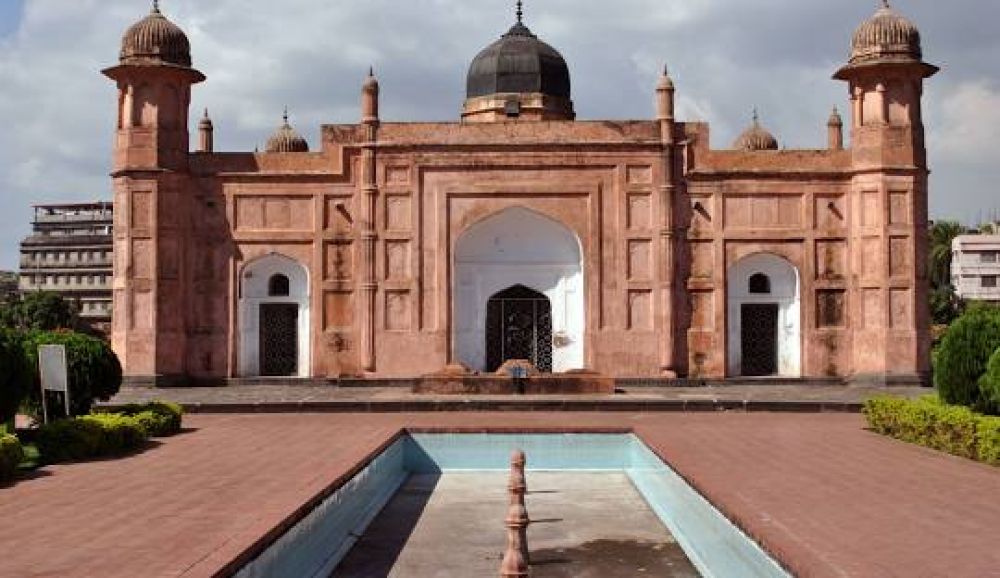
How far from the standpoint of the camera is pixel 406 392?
66.0ft

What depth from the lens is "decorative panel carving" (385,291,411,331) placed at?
74.9 ft

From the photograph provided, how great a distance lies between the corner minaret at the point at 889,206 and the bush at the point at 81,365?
49.0ft

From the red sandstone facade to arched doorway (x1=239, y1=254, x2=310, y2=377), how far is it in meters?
0.08

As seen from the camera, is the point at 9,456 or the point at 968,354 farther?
the point at 968,354

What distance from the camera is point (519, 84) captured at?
26.7 m

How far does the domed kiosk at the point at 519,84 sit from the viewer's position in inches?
1039

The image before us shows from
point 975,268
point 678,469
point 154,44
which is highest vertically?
point 154,44

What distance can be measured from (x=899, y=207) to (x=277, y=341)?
510 inches

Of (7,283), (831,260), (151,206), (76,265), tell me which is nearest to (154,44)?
(151,206)

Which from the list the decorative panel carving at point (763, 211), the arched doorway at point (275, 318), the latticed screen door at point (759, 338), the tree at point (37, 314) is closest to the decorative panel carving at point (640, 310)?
the latticed screen door at point (759, 338)

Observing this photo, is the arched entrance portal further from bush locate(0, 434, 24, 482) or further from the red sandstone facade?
bush locate(0, 434, 24, 482)

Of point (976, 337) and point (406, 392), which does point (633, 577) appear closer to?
point (976, 337)

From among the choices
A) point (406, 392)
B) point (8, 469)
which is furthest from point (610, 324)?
point (8, 469)

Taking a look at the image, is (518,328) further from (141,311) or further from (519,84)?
(141,311)
